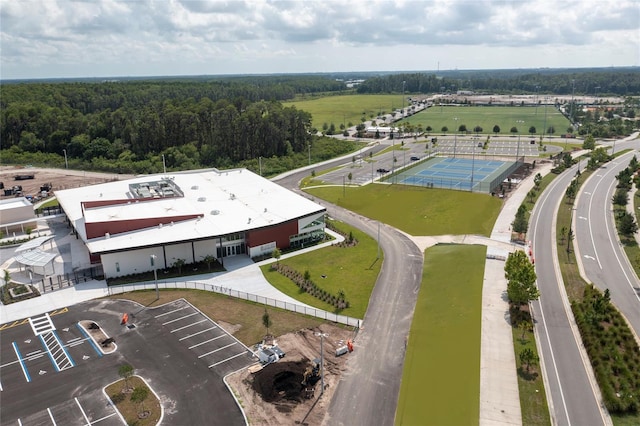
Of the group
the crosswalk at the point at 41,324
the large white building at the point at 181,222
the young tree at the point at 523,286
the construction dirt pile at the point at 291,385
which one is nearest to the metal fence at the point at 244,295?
the large white building at the point at 181,222

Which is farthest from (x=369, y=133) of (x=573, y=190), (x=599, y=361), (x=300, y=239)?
(x=599, y=361)

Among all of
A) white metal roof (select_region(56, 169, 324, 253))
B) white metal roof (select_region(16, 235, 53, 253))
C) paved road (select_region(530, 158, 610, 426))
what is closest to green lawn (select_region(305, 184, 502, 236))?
paved road (select_region(530, 158, 610, 426))

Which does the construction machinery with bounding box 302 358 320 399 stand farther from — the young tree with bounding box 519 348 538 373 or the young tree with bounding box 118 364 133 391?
the young tree with bounding box 519 348 538 373

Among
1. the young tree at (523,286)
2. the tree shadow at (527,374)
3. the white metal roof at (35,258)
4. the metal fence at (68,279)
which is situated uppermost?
the young tree at (523,286)

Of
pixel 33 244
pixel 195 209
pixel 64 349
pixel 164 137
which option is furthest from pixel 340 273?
pixel 164 137

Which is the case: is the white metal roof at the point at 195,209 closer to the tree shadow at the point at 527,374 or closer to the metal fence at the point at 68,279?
the metal fence at the point at 68,279
